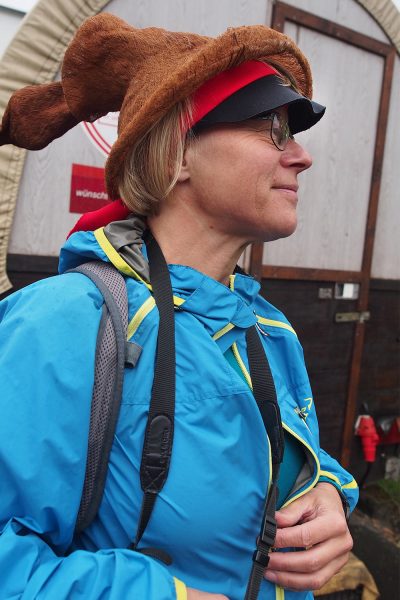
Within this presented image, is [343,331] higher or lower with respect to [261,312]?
lower

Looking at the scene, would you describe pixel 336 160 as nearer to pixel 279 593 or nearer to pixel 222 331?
pixel 222 331

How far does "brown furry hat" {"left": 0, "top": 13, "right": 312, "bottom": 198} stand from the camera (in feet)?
3.76

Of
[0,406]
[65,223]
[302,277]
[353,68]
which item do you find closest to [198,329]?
[0,406]

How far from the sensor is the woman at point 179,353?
2.93 ft

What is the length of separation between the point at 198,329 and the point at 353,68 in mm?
3189

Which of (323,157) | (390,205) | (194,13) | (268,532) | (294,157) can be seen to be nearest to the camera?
(268,532)

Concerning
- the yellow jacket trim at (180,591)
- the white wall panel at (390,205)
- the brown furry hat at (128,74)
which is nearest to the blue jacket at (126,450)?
the yellow jacket trim at (180,591)

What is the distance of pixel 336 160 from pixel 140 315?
2.96m

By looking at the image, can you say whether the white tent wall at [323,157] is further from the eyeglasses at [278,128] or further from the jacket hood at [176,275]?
the eyeglasses at [278,128]

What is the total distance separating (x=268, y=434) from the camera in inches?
45.5

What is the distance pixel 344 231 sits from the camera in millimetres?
3758

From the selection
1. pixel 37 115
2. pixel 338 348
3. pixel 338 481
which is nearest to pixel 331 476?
pixel 338 481

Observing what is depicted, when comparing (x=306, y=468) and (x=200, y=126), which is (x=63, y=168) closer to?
(x=200, y=126)

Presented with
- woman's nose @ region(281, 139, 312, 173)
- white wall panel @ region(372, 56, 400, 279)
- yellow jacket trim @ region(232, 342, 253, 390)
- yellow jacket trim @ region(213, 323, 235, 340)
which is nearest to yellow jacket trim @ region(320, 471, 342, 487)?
yellow jacket trim @ region(232, 342, 253, 390)
